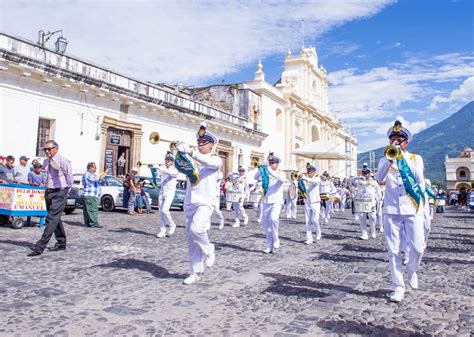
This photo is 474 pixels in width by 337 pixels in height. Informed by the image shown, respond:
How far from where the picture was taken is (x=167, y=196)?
383 inches

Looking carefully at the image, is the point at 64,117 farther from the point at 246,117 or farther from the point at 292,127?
the point at 292,127

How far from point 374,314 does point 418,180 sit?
1690mm

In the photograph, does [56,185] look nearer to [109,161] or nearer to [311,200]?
[311,200]

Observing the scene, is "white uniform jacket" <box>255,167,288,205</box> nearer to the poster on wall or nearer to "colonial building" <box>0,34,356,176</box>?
"colonial building" <box>0,34,356,176</box>

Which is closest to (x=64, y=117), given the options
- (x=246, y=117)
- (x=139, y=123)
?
(x=139, y=123)

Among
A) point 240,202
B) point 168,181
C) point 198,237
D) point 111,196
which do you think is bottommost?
point 198,237

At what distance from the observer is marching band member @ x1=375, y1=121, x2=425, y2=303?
467 centimetres

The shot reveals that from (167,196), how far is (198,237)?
4547 millimetres

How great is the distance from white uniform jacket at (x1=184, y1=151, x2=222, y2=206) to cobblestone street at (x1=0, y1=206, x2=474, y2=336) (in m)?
1.03

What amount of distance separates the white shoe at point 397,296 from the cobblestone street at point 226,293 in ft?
0.21

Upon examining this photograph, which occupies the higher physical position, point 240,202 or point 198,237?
point 240,202

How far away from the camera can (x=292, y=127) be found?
3922 cm

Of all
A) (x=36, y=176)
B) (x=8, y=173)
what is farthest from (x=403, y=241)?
(x=8, y=173)

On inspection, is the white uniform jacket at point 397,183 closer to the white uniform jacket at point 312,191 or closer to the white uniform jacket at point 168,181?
the white uniform jacket at point 312,191
